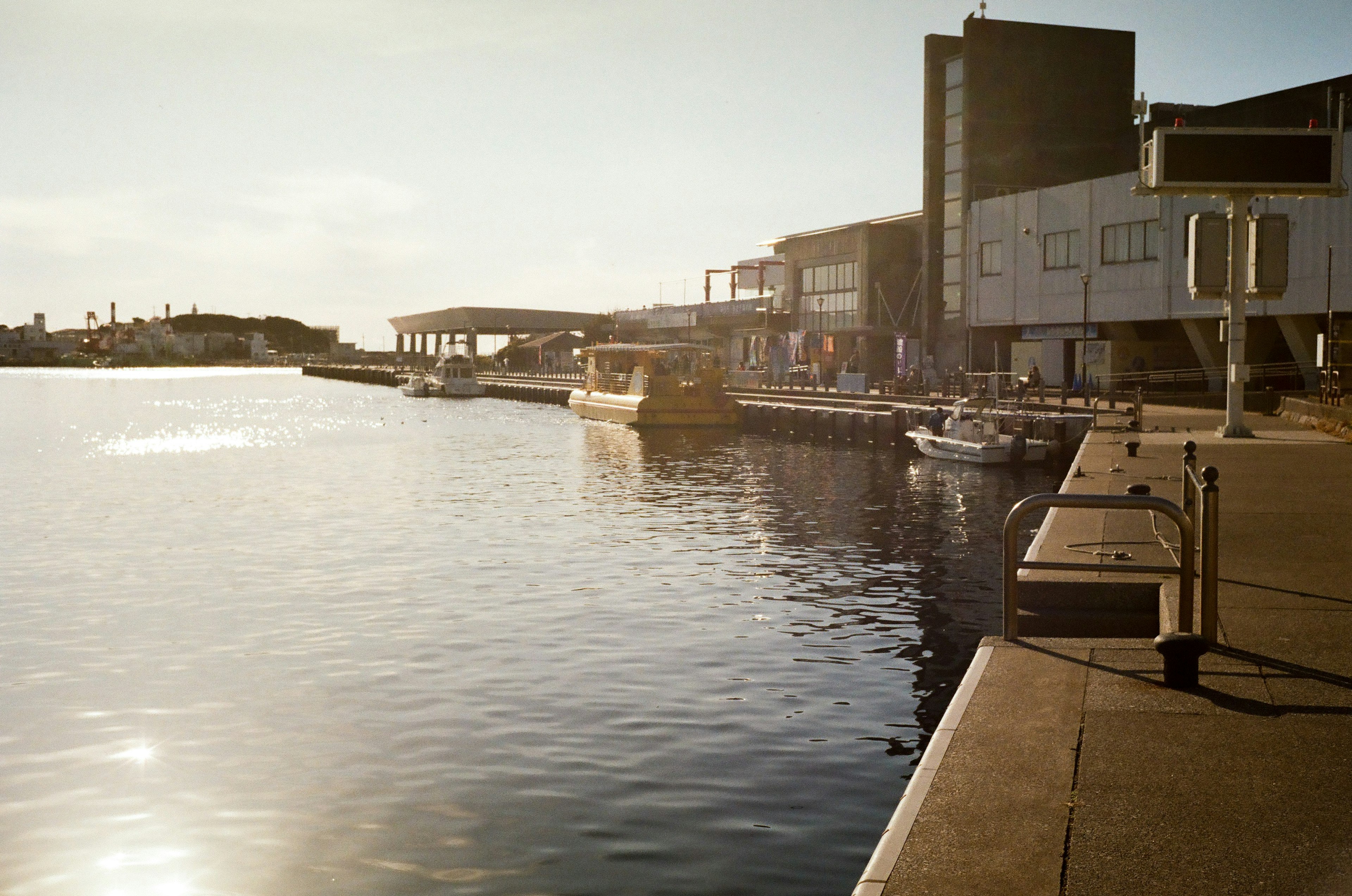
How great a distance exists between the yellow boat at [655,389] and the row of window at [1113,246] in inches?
738

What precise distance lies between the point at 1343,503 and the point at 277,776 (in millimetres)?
15043

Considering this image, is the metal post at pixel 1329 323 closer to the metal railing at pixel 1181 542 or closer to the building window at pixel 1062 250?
the building window at pixel 1062 250

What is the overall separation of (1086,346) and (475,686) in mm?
50747

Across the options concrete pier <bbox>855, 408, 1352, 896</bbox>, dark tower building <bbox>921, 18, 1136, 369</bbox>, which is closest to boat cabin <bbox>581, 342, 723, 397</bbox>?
dark tower building <bbox>921, 18, 1136, 369</bbox>

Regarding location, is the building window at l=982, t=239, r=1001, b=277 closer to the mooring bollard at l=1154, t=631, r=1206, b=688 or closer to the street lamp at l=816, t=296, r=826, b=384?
the street lamp at l=816, t=296, r=826, b=384

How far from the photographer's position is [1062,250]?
6700cm

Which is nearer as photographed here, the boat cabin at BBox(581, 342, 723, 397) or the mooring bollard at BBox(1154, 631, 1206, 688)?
the mooring bollard at BBox(1154, 631, 1206, 688)

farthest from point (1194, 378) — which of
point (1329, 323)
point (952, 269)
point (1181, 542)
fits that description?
point (1181, 542)

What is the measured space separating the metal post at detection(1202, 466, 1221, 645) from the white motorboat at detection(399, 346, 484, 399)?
367 feet

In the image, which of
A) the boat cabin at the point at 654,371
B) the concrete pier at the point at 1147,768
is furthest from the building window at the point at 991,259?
the concrete pier at the point at 1147,768

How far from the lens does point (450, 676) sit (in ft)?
49.1

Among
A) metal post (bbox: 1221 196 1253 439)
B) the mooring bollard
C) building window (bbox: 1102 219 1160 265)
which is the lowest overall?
the mooring bollard

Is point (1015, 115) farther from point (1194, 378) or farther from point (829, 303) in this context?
point (1194, 378)

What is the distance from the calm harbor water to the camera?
9430mm
